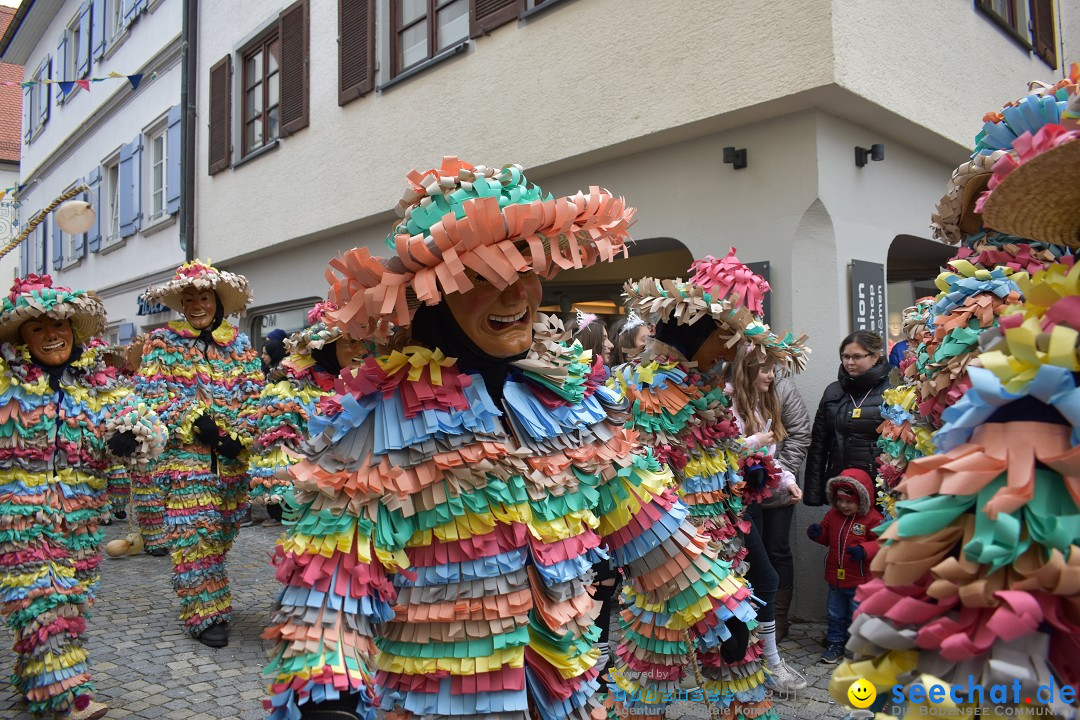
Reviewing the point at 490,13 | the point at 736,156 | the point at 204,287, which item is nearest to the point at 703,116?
the point at 736,156

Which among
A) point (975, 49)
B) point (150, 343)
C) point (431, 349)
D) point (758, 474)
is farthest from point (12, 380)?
point (975, 49)

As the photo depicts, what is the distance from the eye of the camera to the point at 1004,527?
101 centimetres

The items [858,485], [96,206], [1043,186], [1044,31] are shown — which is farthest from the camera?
[96,206]

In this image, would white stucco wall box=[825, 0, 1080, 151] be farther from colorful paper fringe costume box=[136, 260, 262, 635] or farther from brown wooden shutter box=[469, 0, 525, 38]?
colorful paper fringe costume box=[136, 260, 262, 635]

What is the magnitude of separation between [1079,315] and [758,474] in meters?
2.79

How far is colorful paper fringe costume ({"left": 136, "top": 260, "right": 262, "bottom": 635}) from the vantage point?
484 cm

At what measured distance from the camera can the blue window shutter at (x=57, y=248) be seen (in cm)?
2091

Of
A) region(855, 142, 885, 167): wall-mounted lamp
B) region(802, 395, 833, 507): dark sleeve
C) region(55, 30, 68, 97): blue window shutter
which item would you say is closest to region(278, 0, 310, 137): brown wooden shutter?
region(855, 142, 885, 167): wall-mounted lamp

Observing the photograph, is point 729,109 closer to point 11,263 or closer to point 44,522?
point 44,522

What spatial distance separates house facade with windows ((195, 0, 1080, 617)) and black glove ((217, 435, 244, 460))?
3596 mm

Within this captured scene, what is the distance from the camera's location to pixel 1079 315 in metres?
1.06

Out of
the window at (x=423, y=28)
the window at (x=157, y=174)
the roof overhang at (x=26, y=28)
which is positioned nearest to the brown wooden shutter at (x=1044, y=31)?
the window at (x=423, y=28)

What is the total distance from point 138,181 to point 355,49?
8126 millimetres

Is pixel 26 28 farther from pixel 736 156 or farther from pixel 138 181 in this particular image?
pixel 736 156
